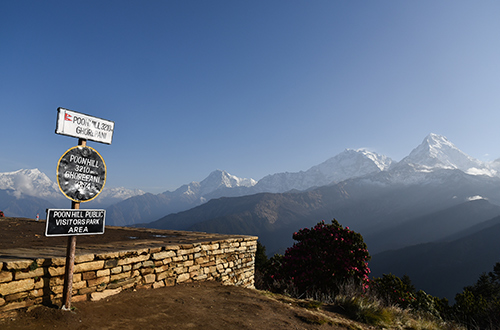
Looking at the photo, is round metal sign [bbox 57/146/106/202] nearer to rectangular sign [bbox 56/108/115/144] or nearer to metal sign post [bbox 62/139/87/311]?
rectangular sign [bbox 56/108/115/144]

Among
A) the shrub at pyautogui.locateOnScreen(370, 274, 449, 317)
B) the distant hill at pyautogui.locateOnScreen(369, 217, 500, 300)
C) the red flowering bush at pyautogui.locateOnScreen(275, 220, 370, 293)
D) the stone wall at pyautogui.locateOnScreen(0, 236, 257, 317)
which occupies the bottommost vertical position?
the distant hill at pyautogui.locateOnScreen(369, 217, 500, 300)

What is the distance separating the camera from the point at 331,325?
241 inches

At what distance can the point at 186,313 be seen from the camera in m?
5.48

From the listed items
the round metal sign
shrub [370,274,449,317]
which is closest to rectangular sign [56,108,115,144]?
the round metal sign

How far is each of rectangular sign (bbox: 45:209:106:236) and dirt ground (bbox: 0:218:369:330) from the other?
1281 millimetres

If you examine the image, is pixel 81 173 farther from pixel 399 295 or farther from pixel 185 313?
pixel 399 295

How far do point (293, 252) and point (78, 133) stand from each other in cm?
1172

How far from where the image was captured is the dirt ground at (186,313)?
4.30m

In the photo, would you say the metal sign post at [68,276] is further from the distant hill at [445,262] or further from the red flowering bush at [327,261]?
the distant hill at [445,262]

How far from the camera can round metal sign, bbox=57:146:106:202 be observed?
4.58 metres

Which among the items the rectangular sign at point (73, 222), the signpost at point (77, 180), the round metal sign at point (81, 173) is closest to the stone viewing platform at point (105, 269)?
the signpost at point (77, 180)

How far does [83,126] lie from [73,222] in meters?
1.75

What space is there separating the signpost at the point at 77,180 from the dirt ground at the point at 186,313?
0.45m

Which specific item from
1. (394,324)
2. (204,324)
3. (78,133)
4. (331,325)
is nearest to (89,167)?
(78,133)
